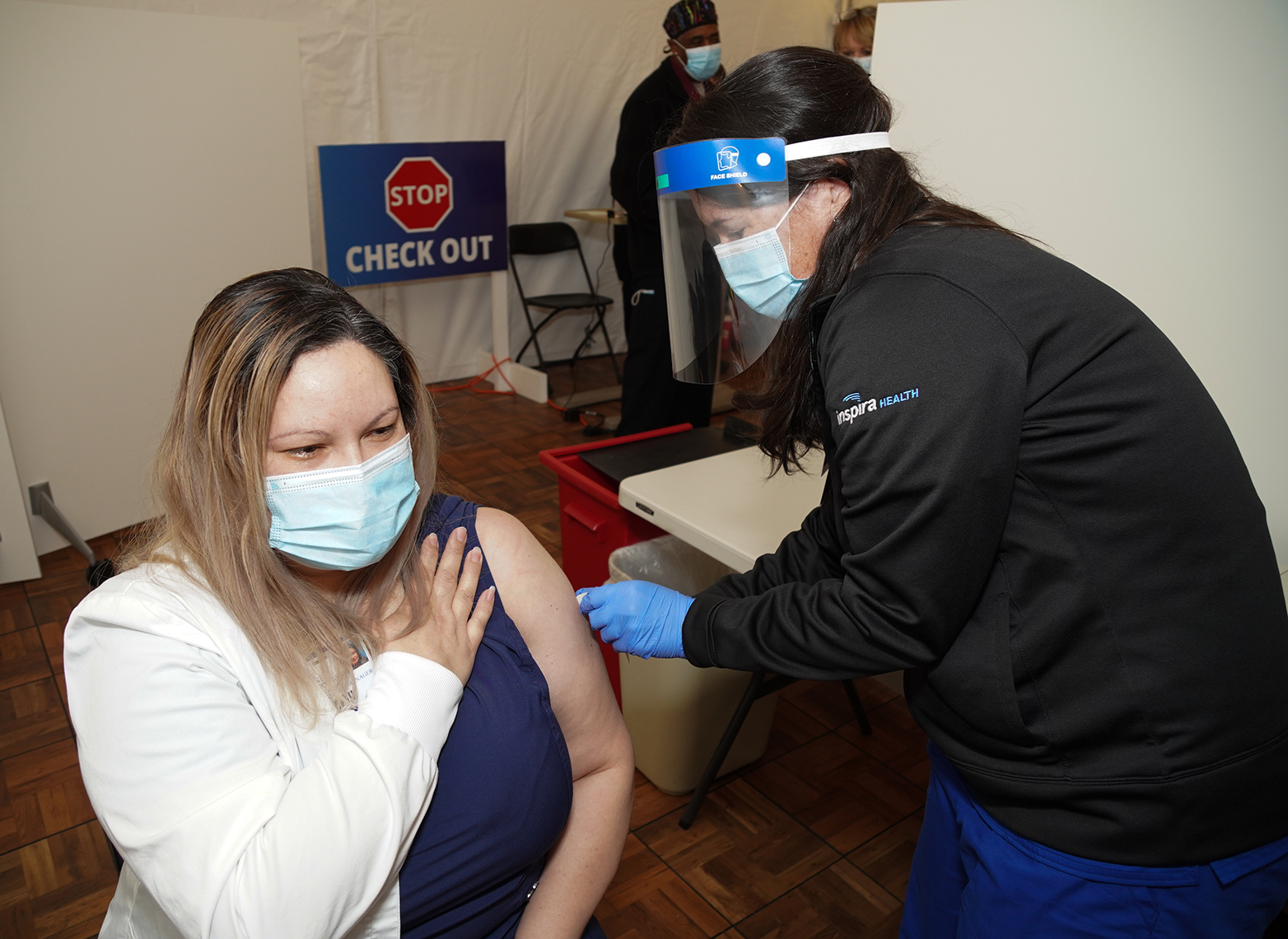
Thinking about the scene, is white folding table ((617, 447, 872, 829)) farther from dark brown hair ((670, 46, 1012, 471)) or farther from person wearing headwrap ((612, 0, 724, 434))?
person wearing headwrap ((612, 0, 724, 434))

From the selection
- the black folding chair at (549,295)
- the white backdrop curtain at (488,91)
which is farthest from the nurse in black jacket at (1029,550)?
the black folding chair at (549,295)

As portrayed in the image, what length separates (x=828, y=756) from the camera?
239cm

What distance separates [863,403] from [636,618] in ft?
1.86

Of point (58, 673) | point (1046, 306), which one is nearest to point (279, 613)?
point (1046, 306)

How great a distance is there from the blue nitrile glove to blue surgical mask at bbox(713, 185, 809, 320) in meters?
0.45

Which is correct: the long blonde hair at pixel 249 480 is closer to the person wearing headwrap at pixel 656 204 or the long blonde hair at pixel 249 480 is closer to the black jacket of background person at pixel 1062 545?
the black jacket of background person at pixel 1062 545

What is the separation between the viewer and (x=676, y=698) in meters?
2.11

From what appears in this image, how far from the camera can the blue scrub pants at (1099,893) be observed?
100cm

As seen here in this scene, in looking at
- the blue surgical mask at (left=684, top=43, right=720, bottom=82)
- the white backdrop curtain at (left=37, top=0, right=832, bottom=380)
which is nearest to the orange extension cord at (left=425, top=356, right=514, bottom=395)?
the white backdrop curtain at (left=37, top=0, right=832, bottom=380)

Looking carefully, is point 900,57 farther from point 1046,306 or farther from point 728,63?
point 728,63

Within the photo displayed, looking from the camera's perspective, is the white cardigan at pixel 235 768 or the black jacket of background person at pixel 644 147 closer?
the white cardigan at pixel 235 768

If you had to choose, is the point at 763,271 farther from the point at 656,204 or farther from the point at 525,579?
the point at 656,204

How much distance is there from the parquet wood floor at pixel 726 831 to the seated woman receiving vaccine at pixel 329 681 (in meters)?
0.26

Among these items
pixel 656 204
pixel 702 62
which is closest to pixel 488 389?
pixel 656 204
